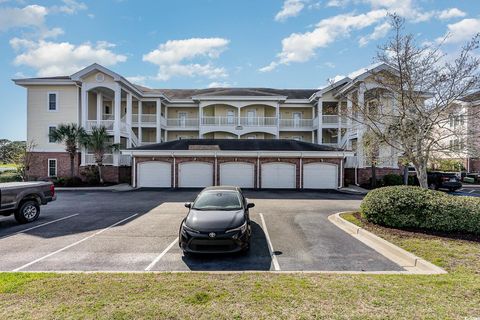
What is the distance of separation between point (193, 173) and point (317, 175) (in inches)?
398

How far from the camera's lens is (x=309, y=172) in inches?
869

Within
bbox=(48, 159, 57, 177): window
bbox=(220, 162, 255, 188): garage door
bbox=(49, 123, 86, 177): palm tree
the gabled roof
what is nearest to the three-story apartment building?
bbox=(48, 159, 57, 177): window

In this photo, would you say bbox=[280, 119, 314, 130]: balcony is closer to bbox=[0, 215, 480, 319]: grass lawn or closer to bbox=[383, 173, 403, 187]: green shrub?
bbox=[383, 173, 403, 187]: green shrub

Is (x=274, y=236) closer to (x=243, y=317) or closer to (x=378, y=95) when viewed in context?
(x=243, y=317)

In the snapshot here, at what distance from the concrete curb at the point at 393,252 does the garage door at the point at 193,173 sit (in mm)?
13968

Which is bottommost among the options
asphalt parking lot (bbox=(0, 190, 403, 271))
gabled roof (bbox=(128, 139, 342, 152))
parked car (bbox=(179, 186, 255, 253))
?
asphalt parking lot (bbox=(0, 190, 403, 271))

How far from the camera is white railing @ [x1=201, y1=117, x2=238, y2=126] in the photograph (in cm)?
3078

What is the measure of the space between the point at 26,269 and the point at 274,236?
6.13 metres

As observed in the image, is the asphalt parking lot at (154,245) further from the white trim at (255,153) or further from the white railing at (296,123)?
the white railing at (296,123)

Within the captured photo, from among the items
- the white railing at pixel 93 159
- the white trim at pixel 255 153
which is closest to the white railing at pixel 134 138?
the white railing at pixel 93 159

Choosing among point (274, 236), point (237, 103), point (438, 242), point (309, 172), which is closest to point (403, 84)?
point (438, 242)

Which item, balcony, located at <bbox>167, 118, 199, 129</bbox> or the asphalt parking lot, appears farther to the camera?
balcony, located at <bbox>167, 118, 199, 129</bbox>

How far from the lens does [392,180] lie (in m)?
21.8

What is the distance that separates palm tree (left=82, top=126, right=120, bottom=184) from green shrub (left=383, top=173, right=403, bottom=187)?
23087 millimetres
